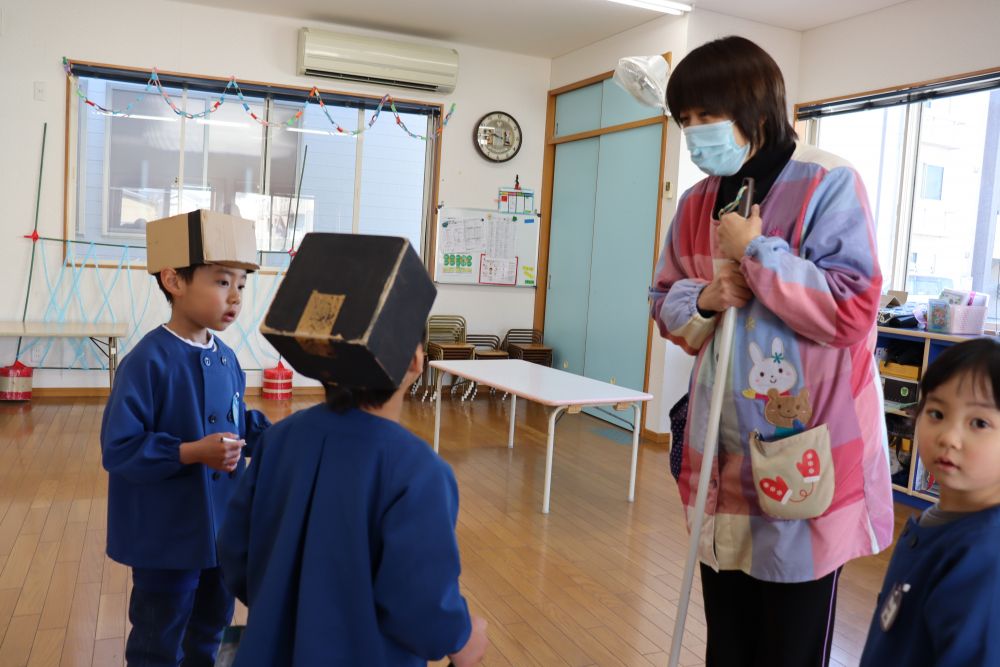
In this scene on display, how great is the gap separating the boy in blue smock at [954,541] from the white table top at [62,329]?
16.8 feet

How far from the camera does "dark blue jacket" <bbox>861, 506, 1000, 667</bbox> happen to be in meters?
0.90

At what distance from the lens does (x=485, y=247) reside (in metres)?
6.77

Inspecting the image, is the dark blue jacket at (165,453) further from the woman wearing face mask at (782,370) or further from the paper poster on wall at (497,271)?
the paper poster on wall at (497,271)

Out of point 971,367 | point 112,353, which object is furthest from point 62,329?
point 971,367

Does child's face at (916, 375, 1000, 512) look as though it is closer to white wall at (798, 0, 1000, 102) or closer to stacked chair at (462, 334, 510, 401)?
white wall at (798, 0, 1000, 102)

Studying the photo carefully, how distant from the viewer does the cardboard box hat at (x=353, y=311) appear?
3.08ft

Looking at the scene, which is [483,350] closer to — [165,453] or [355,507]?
[165,453]

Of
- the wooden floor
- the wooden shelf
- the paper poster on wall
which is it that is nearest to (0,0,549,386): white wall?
the paper poster on wall

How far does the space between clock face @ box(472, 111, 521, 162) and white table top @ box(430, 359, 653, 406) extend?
249cm

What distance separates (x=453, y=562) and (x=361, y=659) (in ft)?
0.56

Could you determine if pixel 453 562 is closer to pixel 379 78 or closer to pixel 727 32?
pixel 727 32

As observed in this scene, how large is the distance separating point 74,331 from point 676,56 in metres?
4.31

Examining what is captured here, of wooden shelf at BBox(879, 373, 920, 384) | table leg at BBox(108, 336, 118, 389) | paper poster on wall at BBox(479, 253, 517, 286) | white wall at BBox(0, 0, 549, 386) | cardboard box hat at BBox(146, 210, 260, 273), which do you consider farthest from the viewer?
paper poster on wall at BBox(479, 253, 517, 286)

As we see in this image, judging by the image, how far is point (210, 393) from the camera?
1677mm
